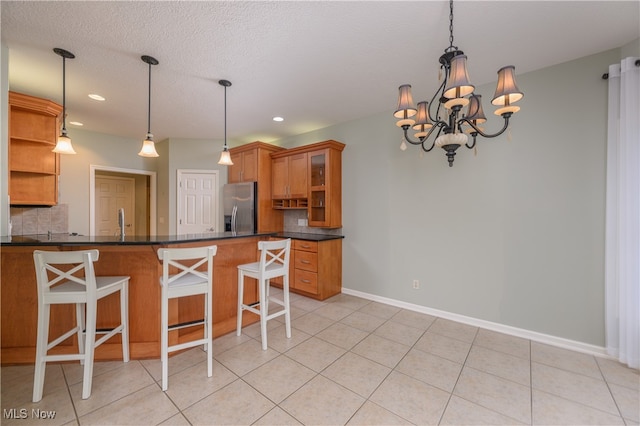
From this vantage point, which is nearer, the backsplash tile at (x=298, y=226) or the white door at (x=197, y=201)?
the backsplash tile at (x=298, y=226)

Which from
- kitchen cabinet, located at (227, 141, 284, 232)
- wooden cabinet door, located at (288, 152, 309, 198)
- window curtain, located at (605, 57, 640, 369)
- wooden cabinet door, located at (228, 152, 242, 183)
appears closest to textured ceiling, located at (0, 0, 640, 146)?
window curtain, located at (605, 57, 640, 369)

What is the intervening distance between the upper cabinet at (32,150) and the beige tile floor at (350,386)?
241cm

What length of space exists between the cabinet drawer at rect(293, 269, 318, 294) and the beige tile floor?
1114mm

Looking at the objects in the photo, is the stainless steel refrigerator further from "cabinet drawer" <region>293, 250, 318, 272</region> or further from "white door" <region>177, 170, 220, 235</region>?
"cabinet drawer" <region>293, 250, 318, 272</region>

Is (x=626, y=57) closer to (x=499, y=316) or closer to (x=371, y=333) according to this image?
(x=499, y=316)

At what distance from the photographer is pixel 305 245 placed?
382 centimetres

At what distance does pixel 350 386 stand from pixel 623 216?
2.68m

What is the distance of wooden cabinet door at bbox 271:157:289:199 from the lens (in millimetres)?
4430

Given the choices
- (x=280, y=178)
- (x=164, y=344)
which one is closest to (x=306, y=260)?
(x=280, y=178)

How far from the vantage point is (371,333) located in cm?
270

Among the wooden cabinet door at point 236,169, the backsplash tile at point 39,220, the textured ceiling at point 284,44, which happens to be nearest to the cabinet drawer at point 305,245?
the wooden cabinet door at point 236,169

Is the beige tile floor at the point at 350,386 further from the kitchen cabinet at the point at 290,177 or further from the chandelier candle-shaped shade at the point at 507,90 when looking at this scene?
the kitchen cabinet at the point at 290,177

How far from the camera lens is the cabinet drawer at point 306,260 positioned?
370cm

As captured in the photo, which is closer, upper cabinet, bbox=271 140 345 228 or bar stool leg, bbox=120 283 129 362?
bar stool leg, bbox=120 283 129 362
